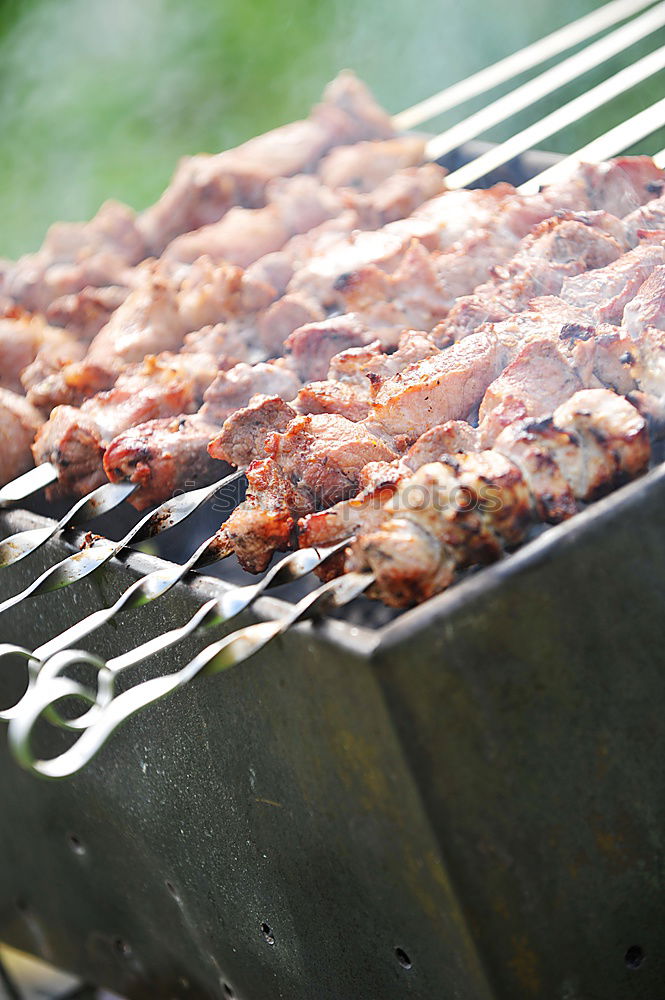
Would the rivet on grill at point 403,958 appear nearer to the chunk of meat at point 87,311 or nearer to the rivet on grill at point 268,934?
the rivet on grill at point 268,934

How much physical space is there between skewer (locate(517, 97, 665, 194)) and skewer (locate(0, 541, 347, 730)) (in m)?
1.68

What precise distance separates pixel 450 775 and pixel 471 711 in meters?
0.09

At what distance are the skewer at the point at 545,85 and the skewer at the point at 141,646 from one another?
2394mm

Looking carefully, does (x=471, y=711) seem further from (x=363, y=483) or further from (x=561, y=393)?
(x=561, y=393)

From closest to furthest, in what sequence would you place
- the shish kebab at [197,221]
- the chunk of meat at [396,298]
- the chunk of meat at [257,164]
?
the chunk of meat at [396,298]
the shish kebab at [197,221]
the chunk of meat at [257,164]

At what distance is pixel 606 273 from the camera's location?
6.91ft

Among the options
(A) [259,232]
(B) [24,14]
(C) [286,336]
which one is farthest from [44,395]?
(B) [24,14]

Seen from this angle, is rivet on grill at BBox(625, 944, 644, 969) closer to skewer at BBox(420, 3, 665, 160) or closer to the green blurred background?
skewer at BBox(420, 3, 665, 160)

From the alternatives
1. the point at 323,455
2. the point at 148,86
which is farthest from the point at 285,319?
the point at 148,86

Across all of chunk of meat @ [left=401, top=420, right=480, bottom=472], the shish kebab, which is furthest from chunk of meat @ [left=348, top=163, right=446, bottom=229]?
chunk of meat @ [left=401, top=420, right=480, bottom=472]

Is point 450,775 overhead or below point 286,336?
below

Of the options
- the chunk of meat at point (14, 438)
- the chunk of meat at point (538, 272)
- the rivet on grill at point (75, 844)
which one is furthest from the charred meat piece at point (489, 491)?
the rivet on grill at point (75, 844)

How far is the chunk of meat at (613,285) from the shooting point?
2.01 metres

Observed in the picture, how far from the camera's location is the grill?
1.41 meters
